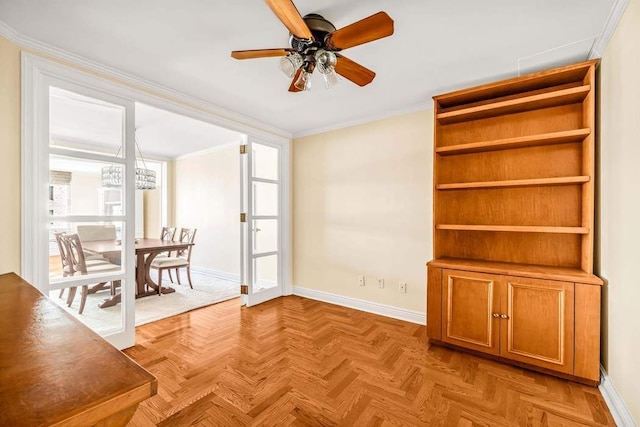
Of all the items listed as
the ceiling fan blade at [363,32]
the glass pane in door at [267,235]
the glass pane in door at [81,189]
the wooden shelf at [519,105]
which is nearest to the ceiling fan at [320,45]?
the ceiling fan blade at [363,32]

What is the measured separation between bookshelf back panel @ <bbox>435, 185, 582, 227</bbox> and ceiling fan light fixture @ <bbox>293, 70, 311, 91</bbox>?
1718 mm

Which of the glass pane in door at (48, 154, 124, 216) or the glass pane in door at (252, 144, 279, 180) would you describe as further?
the glass pane in door at (252, 144, 279, 180)

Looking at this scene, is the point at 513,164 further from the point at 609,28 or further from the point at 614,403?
the point at 614,403

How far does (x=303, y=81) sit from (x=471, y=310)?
226 centimetres

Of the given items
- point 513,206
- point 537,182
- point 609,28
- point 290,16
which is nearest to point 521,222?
point 513,206

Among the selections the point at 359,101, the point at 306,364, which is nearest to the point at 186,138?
the point at 359,101

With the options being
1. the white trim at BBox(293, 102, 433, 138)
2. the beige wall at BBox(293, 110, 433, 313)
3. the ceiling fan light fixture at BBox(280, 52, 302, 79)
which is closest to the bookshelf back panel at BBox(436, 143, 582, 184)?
the beige wall at BBox(293, 110, 433, 313)

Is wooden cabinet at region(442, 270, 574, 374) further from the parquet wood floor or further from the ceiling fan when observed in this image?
the ceiling fan

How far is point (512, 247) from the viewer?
253 cm

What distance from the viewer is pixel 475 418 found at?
1.65 m

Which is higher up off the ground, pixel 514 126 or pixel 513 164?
pixel 514 126

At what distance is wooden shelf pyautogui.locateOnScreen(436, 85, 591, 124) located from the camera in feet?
6.84

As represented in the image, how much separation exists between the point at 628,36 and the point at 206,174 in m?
5.54

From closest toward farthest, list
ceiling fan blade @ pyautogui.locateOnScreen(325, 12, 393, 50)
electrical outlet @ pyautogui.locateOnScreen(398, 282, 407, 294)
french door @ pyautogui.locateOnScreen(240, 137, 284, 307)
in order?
ceiling fan blade @ pyautogui.locateOnScreen(325, 12, 393, 50), electrical outlet @ pyautogui.locateOnScreen(398, 282, 407, 294), french door @ pyautogui.locateOnScreen(240, 137, 284, 307)
